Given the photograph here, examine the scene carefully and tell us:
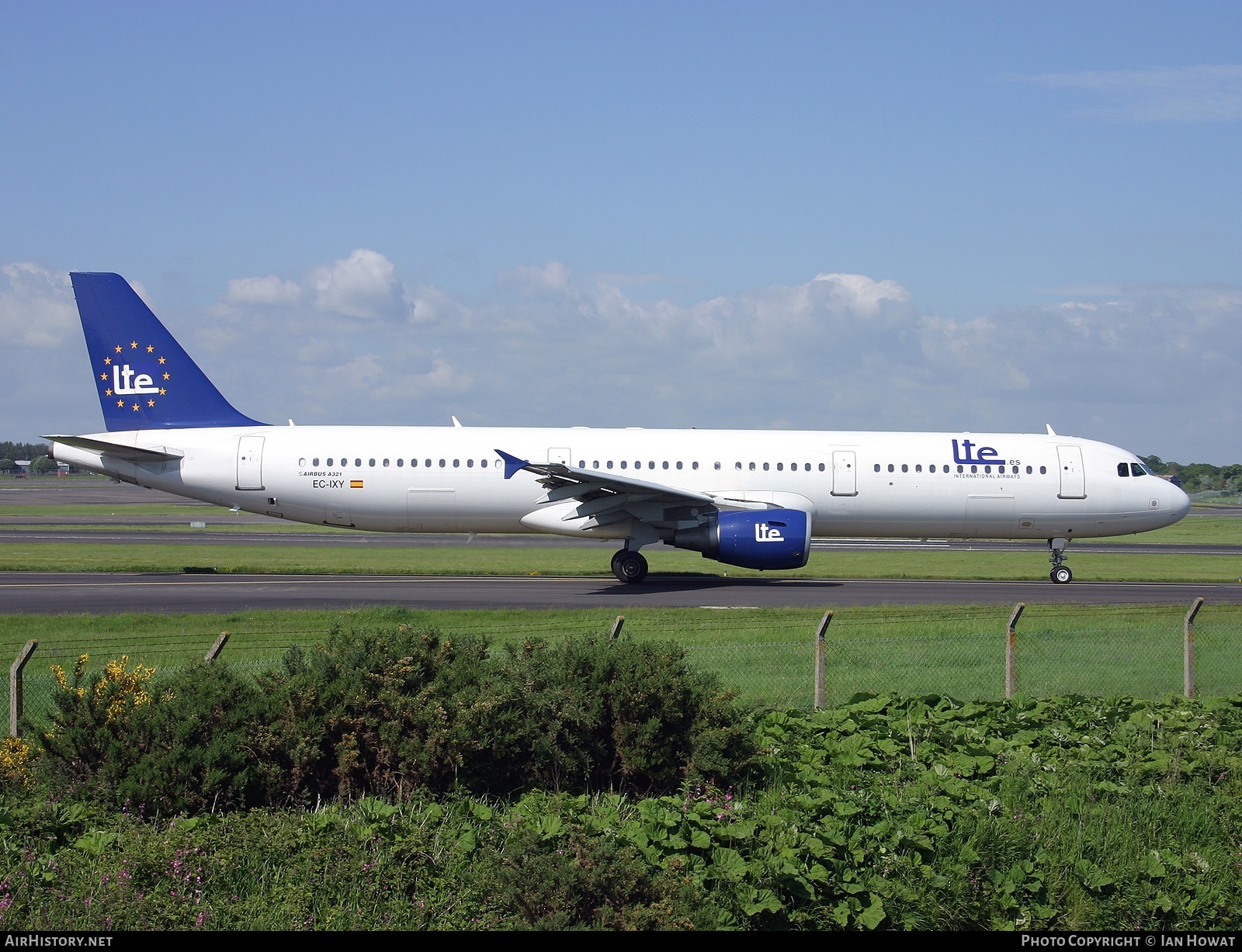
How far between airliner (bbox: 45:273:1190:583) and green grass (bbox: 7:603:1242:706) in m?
6.76

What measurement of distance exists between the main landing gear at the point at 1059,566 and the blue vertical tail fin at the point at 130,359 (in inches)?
911

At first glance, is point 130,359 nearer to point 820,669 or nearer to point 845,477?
point 845,477

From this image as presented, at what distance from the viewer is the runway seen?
2214 cm

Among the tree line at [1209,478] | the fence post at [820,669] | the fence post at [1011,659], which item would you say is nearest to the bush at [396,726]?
the fence post at [820,669]

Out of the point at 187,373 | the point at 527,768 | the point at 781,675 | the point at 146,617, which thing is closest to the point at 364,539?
the point at 187,373

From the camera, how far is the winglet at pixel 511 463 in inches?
1022

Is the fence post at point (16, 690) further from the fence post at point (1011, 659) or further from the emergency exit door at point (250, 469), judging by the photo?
the emergency exit door at point (250, 469)

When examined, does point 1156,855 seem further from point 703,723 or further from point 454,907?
point 454,907

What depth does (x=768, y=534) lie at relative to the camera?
25969mm

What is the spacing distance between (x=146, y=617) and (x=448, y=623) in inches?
211

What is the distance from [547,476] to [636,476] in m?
2.78

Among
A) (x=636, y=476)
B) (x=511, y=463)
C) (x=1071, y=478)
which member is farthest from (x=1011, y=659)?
(x=1071, y=478)

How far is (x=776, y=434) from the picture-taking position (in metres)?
29.6

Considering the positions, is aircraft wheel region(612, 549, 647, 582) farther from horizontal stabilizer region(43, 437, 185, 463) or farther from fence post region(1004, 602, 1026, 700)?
fence post region(1004, 602, 1026, 700)
